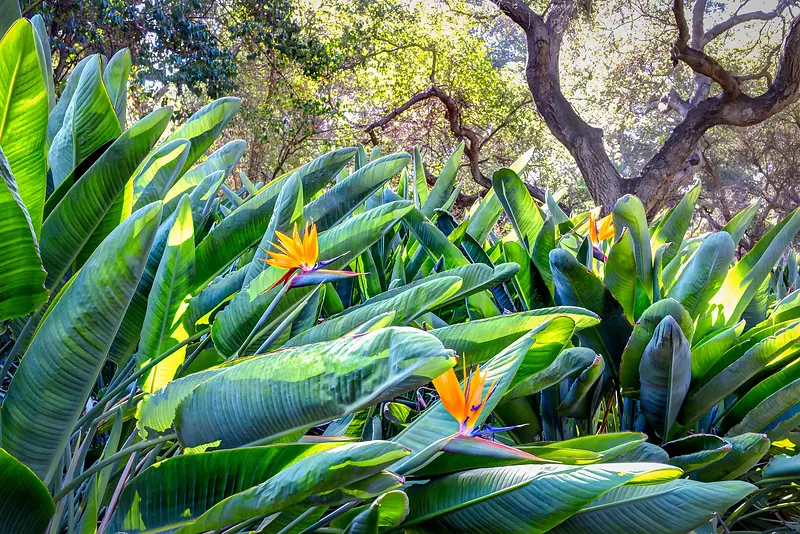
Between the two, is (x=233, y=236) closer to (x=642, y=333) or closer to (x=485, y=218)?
(x=642, y=333)

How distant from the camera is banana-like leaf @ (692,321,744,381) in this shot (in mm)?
903

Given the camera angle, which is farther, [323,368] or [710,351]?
[710,351]

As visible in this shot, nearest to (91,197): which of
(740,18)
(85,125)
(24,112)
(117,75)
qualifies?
(24,112)

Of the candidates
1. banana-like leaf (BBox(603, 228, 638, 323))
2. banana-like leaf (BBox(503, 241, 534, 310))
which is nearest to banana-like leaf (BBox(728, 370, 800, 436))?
banana-like leaf (BBox(603, 228, 638, 323))

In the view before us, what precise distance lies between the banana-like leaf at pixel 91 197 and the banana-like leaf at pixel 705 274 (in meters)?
0.81

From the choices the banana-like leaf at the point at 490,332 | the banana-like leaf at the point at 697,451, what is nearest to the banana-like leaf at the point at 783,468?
the banana-like leaf at the point at 697,451

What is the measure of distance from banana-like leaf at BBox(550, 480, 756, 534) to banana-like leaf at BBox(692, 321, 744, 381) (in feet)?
1.12

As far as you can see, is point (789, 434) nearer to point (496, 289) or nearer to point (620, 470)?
point (496, 289)

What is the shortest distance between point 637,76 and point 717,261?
1374 cm

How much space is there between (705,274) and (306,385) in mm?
800

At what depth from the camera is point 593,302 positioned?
36.7 inches

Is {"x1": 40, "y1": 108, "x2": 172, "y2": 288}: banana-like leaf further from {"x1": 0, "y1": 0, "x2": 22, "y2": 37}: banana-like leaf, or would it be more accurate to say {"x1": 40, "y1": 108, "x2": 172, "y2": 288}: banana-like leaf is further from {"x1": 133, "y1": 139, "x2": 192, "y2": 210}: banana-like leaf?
{"x1": 0, "y1": 0, "x2": 22, "y2": 37}: banana-like leaf

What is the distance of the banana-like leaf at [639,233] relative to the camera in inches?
41.8

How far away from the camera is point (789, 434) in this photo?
98cm
